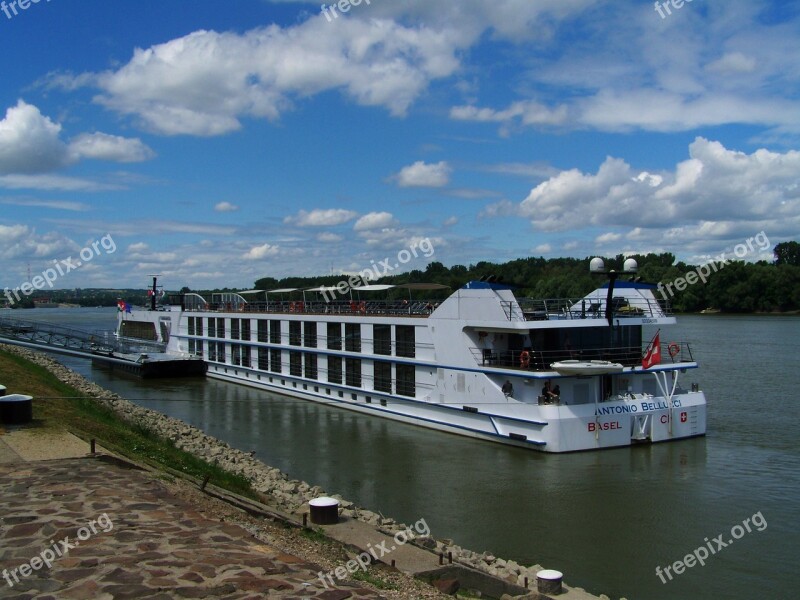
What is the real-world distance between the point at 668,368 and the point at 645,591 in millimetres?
10257

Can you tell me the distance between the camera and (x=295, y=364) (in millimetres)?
31438

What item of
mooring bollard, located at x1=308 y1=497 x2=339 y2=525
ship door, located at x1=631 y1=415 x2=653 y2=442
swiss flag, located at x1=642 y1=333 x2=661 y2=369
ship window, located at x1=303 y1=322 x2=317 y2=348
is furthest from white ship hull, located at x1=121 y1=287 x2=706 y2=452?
mooring bollard, located at x1=308 y1=497 x2=339 y2=525

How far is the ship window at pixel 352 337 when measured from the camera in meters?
27.2

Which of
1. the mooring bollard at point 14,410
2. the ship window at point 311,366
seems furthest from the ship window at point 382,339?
the mooring bollard at point 14,410

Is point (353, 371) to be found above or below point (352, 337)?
below

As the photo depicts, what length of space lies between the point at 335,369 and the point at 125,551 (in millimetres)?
20914

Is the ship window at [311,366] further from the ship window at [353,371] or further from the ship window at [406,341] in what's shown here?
the ship window at [406,341]

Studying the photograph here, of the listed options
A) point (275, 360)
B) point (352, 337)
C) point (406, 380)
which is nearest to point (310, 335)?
point (352, 337)

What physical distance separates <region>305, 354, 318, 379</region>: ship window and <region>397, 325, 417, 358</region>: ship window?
21.1ft

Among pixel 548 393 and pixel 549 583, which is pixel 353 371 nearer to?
pixel 548 393

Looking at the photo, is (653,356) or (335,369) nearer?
(653,356)

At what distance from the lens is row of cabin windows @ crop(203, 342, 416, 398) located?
2453 cm

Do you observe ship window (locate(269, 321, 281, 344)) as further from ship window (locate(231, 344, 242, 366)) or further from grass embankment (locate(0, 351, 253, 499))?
grass embankment (locate(0, 351, 253, 499))

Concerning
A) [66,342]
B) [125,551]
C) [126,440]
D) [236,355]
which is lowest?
[126,440]
